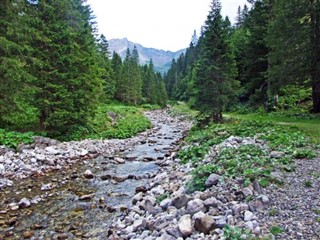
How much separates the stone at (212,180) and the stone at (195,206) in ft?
3.14

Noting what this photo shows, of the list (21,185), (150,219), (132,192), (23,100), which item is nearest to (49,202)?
(21,185)

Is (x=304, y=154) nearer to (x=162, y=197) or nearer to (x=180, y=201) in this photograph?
(x=180, y=201)

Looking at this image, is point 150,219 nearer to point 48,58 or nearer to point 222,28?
point 48,58

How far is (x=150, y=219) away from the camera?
248 inches

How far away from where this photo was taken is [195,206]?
5.81 meters

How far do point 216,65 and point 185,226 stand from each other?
1606 centimetres

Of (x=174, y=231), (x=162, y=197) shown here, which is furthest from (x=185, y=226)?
(x=162, y=197)

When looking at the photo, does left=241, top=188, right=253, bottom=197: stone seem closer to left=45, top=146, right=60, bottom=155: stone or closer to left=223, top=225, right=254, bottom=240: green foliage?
left=223, top=225, right=254, bottom=240: green foliage

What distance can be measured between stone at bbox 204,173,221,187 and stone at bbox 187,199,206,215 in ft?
3.14

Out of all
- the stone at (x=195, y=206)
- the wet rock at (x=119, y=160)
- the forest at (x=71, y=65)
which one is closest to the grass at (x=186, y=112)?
the forest at (x=71, y=65)

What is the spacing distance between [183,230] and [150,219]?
1.42 metres

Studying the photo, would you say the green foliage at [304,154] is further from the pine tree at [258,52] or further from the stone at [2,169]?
the pine tree at [258,52]

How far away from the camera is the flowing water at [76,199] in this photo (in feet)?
22.4

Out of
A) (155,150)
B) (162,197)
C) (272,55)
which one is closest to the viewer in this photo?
(162,197)
